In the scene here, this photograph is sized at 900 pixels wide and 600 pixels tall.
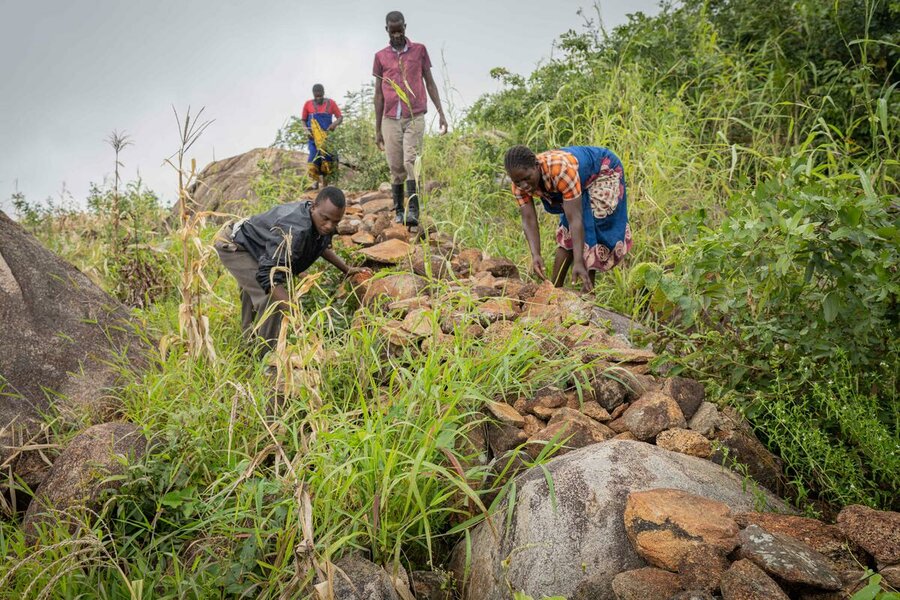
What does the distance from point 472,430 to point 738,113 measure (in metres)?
4.55

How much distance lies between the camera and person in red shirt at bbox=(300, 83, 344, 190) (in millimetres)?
9109

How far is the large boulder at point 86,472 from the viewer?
8.84 feet

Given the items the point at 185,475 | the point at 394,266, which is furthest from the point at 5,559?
Result: the point at 394,266

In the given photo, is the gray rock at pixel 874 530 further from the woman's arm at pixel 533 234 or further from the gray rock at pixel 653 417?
the woman's arm at pixel 533 234

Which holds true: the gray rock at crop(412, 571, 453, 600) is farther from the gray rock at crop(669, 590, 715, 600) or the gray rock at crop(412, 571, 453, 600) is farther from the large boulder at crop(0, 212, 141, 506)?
the large boulder at crop(0, 212, 141, 506)

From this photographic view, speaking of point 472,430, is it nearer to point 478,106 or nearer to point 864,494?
point 864,494

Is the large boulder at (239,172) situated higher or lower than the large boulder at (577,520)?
higher

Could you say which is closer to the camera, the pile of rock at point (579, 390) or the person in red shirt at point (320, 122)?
the pile of rock at point (579, 390)

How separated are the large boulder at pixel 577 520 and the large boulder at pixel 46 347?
2.16 metres

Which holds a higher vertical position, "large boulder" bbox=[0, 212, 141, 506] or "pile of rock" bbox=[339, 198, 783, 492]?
"large boulder" bbox=[0, 212, 141, 506]

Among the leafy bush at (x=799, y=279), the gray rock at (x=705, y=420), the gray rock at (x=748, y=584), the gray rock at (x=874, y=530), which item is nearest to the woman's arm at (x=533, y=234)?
the leafy bush at (x=799, y=279)

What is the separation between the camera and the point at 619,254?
4.64 m

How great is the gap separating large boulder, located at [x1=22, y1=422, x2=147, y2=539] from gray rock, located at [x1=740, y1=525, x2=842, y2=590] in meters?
2.14

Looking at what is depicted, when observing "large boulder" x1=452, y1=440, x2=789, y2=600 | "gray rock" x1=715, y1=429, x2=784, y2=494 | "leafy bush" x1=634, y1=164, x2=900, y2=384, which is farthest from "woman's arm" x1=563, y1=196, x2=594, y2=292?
"large boulder" x1=452, y1=440, x2=789, y2=600
